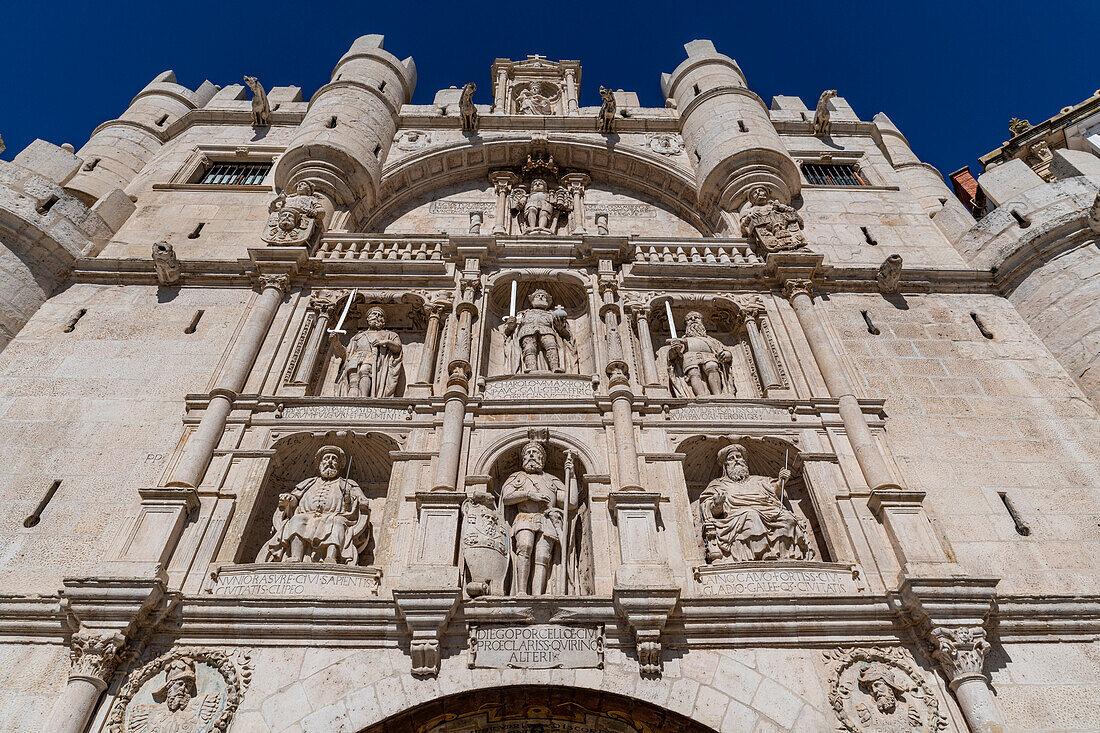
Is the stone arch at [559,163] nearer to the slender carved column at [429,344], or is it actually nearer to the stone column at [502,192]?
the stone column at [502,192]

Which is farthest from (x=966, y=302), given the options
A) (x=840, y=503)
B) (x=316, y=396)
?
(x=316, y=396)

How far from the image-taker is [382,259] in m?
14.5

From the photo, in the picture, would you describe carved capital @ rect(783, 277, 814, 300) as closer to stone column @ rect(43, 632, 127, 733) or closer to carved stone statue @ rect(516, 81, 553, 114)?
carved stone statue @ rect(516, 81, 553, 114)

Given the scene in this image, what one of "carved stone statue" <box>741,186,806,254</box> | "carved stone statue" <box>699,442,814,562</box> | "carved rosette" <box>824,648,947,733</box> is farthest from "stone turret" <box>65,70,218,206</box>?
"carved rosette" <box>824,648,947,733</box>

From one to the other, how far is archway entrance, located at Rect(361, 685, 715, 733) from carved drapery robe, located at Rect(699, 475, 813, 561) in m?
2.49

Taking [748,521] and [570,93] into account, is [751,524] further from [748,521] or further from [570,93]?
[570,93]

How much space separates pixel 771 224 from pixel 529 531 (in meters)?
8.71

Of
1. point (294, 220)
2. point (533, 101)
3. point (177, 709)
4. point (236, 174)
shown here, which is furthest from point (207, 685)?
point (533, 101)

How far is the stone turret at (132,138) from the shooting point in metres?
17.7

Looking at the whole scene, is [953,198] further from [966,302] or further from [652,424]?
[652,424]

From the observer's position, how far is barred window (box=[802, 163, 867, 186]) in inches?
748

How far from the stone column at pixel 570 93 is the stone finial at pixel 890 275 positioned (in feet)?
34.4

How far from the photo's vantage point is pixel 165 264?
44.4 ft

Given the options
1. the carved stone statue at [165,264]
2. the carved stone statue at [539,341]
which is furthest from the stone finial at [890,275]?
the carved stone statue at [165,264]
